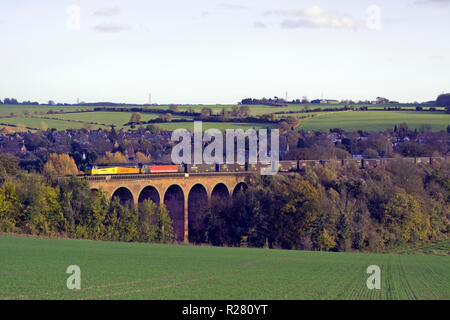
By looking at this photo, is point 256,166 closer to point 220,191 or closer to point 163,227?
point 220,191

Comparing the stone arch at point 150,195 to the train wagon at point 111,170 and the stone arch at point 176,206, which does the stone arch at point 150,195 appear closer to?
the stone arch at point 176,206

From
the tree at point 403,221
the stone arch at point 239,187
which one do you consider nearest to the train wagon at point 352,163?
the stone arch at point 239,187

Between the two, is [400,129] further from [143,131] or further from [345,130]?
[143,131]

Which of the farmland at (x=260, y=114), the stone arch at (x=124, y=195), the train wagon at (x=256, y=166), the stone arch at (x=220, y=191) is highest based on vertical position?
the farmland at (x=260, y=114)

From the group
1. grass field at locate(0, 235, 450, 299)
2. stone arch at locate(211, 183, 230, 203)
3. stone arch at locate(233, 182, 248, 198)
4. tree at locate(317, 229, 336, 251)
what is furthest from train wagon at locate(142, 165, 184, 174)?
grass field at locate(0, 235, 450, 299)

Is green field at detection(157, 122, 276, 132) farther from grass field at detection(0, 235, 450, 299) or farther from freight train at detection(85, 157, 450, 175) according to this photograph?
grass field at detection(0, 235, 450, 299)

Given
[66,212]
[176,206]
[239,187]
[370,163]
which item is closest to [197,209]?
[176,206]
